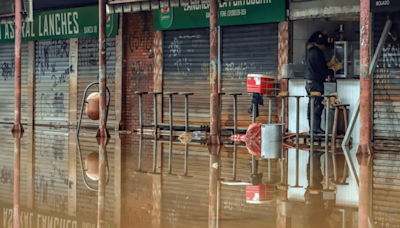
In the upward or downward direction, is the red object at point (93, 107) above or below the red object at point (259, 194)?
above

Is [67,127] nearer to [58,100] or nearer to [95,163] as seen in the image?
[58,100]

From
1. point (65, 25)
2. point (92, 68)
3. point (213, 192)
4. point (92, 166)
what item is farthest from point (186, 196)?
point (65, 25)

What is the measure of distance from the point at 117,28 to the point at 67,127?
11.9 ft

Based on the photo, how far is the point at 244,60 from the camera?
49.3ft

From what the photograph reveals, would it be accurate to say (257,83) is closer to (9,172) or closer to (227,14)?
(227,14)

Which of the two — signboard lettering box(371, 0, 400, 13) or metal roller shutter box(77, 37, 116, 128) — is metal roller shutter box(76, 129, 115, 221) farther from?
metal roller shutter box(77, 37, 116, 128)

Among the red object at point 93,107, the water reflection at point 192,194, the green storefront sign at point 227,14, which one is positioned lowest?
the water reflection at point 192,194

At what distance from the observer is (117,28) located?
56.2ft

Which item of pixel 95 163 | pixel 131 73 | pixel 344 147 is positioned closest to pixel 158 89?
pixel 131 73

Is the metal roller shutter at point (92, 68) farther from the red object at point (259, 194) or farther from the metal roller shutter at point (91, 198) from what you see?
the red object at point (259, 194)

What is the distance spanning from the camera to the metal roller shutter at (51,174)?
600 cm

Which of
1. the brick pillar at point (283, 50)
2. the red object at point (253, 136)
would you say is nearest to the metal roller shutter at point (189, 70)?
the brick pillar at point (283, 50)

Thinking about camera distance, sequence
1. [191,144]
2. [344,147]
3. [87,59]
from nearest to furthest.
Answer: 1. [344,147]
2. [191,144]
3. [87,59]

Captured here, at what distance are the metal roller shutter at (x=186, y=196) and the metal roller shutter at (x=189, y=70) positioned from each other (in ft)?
19.2
